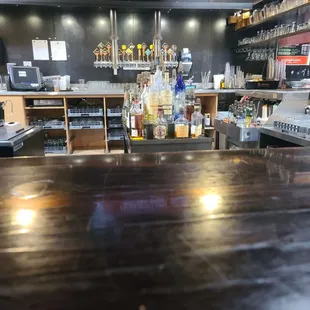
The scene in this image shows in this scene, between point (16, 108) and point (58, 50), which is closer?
point (16, 108)

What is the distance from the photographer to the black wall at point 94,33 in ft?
16.7

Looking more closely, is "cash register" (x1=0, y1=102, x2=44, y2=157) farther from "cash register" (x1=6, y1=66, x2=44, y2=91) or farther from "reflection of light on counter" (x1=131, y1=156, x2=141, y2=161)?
"cash register" (x1=6, y1=66, x2=44, y2=91)

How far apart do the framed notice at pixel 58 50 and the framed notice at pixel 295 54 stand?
3.89m

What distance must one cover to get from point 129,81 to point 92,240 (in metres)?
5.12

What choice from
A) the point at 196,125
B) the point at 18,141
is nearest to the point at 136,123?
the point at 196,125

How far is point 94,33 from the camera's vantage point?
523 centimetres

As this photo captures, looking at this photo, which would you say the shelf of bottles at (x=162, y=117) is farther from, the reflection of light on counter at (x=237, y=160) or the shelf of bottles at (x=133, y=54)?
the shelf of bottles at (x=133, y=54)

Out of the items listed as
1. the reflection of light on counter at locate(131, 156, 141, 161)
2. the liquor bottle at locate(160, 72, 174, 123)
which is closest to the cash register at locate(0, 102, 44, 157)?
the liquor bottle at locate(160, 72, 174, 123)

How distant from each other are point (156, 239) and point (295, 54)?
6.00 metres

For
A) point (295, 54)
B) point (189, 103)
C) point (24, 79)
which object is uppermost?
point (295, 54)

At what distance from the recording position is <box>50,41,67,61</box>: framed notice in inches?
205

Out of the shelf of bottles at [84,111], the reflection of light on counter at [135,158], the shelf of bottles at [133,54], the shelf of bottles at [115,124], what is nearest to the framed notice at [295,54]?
the shelf of bottles at [133,54]

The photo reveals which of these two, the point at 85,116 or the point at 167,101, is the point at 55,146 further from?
the point at 167,101

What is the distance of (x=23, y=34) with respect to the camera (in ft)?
16.8
